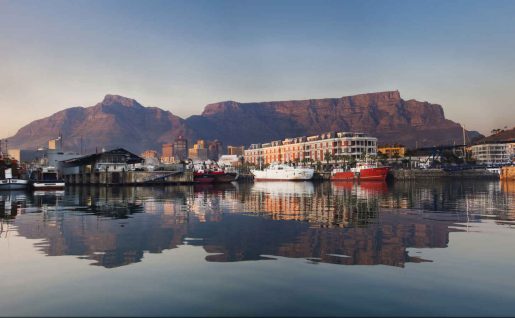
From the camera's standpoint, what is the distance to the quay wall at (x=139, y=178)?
124812 millimetres

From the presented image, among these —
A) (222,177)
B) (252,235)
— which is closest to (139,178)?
(222,177)

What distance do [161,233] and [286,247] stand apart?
8.84 metres

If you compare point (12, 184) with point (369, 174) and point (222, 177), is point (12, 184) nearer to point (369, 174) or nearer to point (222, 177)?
point (222, 177)

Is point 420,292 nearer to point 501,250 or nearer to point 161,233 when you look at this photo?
point 501,250

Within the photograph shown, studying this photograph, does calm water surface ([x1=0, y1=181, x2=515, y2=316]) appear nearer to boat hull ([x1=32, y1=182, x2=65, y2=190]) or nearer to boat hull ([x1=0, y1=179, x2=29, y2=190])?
boat hull ([x1=32, y1=182, x2=65, y2=190])

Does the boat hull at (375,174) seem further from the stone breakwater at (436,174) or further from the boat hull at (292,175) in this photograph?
the stone breakwater at (436,174)

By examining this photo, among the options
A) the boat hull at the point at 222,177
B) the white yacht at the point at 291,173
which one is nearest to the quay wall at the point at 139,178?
the boat hull at the point at 222,177

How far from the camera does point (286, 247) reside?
2041 cm

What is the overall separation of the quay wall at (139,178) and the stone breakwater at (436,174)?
88.2 metres

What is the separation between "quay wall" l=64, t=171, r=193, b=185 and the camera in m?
125

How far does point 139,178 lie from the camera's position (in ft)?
409

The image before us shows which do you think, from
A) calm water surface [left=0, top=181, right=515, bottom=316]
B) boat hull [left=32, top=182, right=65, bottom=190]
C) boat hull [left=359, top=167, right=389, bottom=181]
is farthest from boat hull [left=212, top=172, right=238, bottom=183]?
calm water surface [left=0, top=181, right=515, bottom=316]

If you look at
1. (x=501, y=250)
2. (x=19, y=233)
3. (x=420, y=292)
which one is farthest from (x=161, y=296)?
(x=19, y=233)

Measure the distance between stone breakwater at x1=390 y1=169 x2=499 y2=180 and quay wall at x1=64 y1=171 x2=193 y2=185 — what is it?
88.2m
